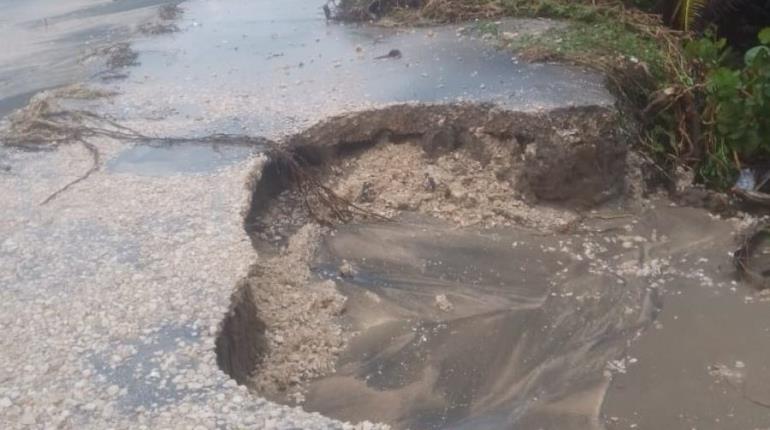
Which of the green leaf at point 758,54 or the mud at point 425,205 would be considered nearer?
the mud at point 425,205

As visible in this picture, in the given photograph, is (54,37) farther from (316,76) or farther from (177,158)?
(177,158)

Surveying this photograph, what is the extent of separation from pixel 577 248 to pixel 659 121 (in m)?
1.55

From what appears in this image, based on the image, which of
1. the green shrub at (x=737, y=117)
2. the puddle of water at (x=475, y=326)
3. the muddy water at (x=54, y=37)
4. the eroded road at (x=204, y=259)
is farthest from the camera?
the muddy water at (x=54, y=37)

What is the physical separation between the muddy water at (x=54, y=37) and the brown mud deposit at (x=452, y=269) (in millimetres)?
3530

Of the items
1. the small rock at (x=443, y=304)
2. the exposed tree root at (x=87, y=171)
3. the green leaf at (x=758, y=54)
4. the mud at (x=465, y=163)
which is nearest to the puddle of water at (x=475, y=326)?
the small rock at (x=443, y=304)

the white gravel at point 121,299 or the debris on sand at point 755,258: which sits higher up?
the white gravel at point 121,299

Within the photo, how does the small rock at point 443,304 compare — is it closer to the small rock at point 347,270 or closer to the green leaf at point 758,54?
the small rock at point 347,270

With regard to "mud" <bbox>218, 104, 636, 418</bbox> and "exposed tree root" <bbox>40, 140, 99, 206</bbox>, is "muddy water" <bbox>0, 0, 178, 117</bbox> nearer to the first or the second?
"exposed tree root" <bbox>40, 140, 99, 206</bbox>

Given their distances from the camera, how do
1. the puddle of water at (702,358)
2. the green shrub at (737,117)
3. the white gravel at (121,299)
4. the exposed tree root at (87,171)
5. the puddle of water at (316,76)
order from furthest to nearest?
the puddle of water at (316,76)
the green shrub at (737,117)
the exposed tree root at (87,171)
the puddle of water at (702,358)
the white gravel at (121,299)

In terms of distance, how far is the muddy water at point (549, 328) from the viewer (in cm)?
430

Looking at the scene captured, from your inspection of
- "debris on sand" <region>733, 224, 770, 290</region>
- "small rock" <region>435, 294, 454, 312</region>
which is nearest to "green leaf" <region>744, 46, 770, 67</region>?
"debris on sand" <region>733, 224, 770, 290</region>

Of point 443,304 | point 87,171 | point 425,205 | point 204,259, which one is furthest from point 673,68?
point 87,171

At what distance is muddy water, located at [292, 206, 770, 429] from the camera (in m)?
4.30

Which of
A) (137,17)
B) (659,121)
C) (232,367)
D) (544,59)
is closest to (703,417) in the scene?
(232,367)
